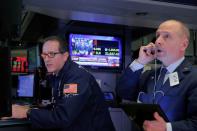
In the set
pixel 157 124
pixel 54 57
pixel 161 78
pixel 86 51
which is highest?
pixel 86 51

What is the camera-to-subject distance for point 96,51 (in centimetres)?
498

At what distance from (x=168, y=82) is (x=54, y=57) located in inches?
33.4

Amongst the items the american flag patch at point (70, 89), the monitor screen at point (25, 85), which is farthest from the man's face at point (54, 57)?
the monitor screen at point (25, 85)

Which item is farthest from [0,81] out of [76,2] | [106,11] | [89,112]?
[106,11]

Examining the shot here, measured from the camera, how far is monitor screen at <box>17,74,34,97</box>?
3848 mm

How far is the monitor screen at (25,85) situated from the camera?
12.6ft

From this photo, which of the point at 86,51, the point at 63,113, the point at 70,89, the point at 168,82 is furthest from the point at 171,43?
the point at 86,51

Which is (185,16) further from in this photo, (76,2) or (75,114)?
(75,114)

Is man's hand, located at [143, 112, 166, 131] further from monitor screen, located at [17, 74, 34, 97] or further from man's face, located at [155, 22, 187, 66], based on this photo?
monitor screen, located at [17, 74, 34, 97]

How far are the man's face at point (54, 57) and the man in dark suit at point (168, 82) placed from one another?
1.49 ft

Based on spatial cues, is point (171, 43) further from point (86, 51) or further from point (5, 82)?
point (86, 51)

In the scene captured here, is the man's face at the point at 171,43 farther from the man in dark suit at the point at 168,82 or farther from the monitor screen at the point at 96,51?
the monitor screen at the point at 96,51

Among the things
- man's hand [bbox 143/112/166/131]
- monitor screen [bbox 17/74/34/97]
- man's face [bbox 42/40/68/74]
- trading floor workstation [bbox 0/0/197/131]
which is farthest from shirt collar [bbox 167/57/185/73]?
monitor screen [bbox 17/74/34/97]

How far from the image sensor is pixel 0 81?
1646 mm
